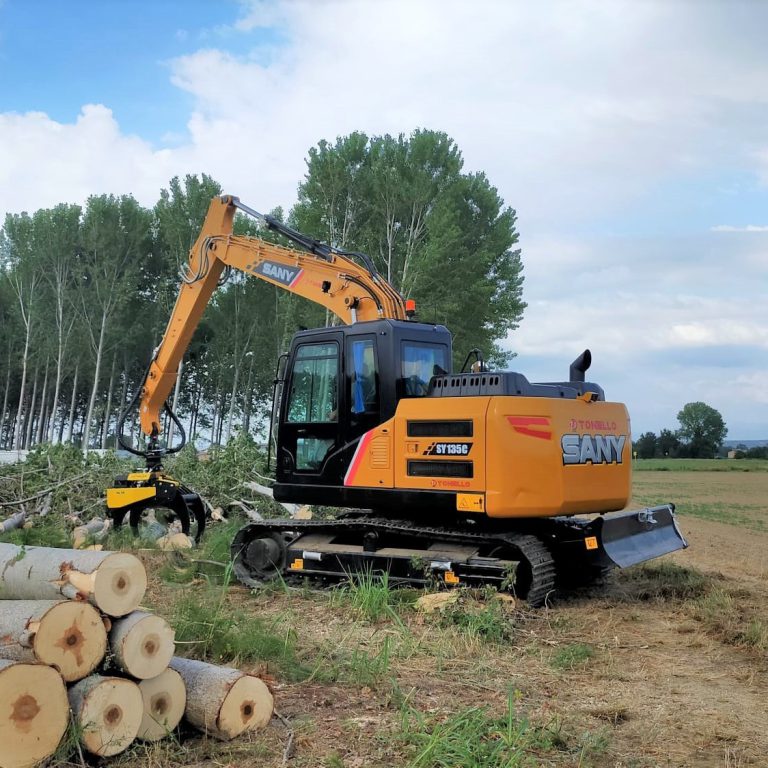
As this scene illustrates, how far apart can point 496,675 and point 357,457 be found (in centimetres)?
318

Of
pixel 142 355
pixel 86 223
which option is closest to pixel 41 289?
pixel 86 223

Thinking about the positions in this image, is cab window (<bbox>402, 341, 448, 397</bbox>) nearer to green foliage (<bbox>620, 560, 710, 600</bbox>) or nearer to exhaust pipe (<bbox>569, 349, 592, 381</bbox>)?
exhaust pipe (<bbox>569, 349, 592, 381</bbox>)

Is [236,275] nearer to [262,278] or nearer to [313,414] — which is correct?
[262,278]

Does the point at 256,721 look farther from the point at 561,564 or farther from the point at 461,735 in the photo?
the point at 561,564

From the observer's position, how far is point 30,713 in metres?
3.60

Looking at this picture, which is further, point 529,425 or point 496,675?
point 529,425

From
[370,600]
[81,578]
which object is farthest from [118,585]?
[370,600]

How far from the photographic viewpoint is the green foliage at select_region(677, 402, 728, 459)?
52406mm

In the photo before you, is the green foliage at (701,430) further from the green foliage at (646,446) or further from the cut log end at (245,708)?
the cut log end at (245,708)

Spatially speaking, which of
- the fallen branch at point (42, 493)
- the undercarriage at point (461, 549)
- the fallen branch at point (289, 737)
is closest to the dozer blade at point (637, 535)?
the undercarriage at point (461, 549)

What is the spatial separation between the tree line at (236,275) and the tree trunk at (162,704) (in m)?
24.3

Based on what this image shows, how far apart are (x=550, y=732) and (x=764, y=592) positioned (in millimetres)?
5376

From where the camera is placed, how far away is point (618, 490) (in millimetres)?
8289

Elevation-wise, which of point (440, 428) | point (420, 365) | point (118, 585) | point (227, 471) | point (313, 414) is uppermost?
point (420, 365)
